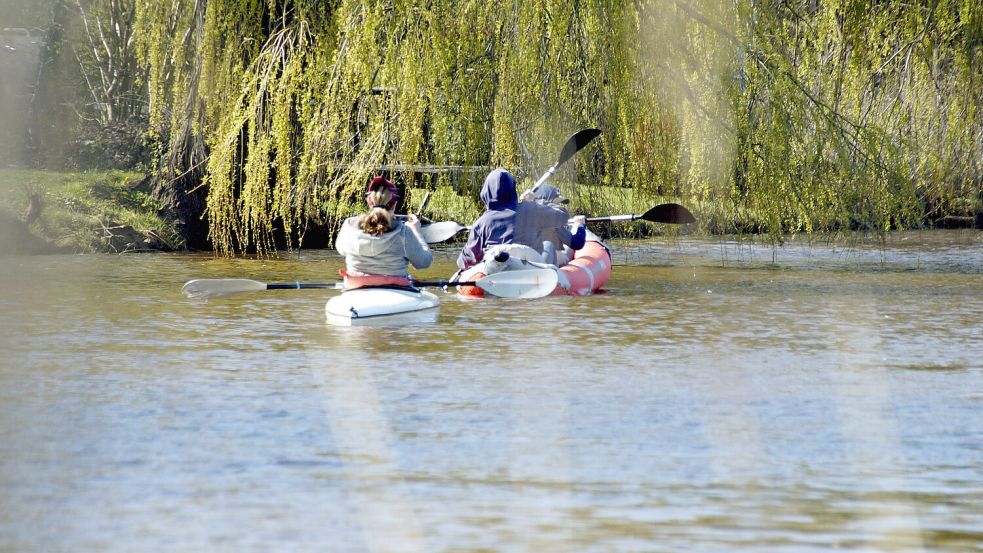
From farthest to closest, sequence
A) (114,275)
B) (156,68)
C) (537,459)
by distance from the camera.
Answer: (114,275) → (156,68) → (537,459)

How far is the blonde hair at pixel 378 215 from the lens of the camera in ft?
36.9

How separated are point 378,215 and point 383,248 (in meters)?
0.37

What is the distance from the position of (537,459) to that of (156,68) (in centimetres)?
618

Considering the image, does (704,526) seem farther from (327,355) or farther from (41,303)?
(41,303)

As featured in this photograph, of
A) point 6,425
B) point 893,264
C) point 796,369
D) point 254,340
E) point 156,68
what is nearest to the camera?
point 6,425

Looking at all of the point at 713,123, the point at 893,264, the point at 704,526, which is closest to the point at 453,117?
the point at 713,123

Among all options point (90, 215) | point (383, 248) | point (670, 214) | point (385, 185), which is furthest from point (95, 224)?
point (385, 185)

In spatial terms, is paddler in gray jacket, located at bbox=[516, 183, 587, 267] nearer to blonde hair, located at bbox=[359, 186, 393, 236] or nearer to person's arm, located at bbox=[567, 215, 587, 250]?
person's arm, located at bbox=[567, 215, 587, 250]

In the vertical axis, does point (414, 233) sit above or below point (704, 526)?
above

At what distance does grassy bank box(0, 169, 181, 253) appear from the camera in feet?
66.5

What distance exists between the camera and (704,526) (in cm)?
550

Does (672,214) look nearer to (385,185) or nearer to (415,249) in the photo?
(415,249)

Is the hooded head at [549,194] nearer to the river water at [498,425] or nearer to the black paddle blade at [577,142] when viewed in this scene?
the river water at [498,425]

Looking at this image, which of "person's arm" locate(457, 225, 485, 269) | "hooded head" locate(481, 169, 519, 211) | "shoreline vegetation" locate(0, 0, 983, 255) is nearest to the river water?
"person's arm" locate(457, 225, 485, 269)
